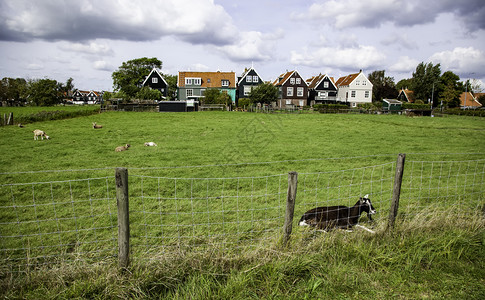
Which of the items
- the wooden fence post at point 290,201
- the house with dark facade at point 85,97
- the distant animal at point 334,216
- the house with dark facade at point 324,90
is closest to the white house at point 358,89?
the house with dark facade at point 324,90

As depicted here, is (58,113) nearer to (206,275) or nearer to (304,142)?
(304,142)

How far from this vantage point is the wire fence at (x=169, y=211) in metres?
5.29

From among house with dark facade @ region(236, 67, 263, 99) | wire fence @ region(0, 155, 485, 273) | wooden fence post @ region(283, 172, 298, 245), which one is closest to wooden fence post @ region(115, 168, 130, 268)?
wire fence @ region(0, 155, 485, 273)

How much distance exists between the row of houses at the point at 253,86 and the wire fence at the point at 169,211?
5607 centimetres

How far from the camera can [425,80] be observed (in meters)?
76.6

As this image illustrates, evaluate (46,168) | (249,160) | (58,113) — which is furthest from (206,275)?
(58,113)

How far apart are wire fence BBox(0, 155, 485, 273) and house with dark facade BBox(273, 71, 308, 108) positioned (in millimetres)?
57753

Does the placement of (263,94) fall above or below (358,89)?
below

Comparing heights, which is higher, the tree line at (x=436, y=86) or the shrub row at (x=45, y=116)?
the tree line at (x=436, y=86)

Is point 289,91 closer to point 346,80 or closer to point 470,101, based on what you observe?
point 346,80

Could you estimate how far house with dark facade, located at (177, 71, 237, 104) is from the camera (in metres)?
65.8

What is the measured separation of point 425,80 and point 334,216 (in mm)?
86973

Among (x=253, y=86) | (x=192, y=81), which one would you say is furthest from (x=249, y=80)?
(x=192, y=81)

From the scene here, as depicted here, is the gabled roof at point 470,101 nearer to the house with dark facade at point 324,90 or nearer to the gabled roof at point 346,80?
the gabled roof at point 346,80
